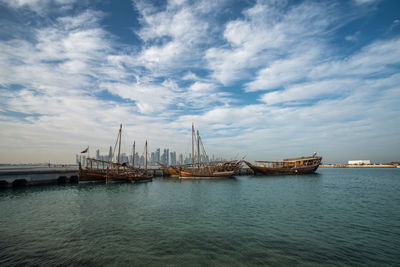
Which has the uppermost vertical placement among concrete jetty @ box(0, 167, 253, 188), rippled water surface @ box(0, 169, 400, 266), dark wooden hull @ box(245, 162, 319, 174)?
concrete jetty @ box(0, 167, 253, 188)

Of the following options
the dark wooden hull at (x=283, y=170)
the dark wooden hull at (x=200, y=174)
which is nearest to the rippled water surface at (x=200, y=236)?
the dark wooden hull at (x=200, y=174)

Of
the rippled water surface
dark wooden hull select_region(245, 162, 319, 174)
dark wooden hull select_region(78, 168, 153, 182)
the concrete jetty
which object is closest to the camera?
the rippled water surface

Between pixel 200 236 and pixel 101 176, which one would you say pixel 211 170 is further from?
pixel 200 236

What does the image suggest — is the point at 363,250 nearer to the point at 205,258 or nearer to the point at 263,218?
the point at 263,218

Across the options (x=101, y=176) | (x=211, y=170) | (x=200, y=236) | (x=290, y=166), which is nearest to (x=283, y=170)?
(x=290, y=166)

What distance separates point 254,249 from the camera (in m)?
10.7

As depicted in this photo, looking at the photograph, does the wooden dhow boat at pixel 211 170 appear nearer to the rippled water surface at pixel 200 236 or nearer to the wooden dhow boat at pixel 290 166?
the wooden dhow boat at pixel 290 166

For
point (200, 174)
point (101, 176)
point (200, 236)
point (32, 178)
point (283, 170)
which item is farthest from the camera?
point (283, 170)

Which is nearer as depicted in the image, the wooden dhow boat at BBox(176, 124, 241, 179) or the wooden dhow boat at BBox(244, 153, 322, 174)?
the wooden dhow boat at BBox(176, 124, 241, 179)

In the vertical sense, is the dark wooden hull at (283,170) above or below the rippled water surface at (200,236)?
below

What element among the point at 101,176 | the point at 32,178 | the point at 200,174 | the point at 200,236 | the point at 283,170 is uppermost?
the point at 32,178

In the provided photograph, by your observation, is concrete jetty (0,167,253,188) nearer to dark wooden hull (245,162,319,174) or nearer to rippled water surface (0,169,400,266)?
rippled water surface (0,169,400,266)

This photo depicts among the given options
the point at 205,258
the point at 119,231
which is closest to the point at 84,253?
the point at 119,231

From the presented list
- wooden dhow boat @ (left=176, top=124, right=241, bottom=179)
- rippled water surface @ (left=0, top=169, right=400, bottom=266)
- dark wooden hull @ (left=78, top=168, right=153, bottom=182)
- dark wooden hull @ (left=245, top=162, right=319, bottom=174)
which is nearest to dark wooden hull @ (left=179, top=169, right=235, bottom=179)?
wooden dhow boat @ (left=176, top=124, right=241, bottom=179)
